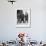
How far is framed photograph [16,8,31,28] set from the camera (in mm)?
5258

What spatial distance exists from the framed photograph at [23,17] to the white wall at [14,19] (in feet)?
0.39

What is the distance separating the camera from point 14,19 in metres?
5.23

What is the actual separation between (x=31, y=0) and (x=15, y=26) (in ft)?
4.00

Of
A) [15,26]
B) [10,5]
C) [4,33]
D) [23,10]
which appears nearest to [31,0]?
[23,10]

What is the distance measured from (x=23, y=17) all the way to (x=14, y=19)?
14.7 inches

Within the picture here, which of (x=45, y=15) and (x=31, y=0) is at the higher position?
(x=31, y=0)

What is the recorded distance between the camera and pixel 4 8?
17.0 ft

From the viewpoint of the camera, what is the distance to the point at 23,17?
17.4 feet

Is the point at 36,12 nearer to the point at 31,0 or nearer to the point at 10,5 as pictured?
the point at 31,0

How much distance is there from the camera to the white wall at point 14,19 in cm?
519

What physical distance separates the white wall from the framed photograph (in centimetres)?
12

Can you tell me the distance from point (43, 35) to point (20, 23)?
1046mm

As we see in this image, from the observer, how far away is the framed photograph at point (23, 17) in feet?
17.3

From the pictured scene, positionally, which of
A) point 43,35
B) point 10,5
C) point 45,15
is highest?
point 10,5
